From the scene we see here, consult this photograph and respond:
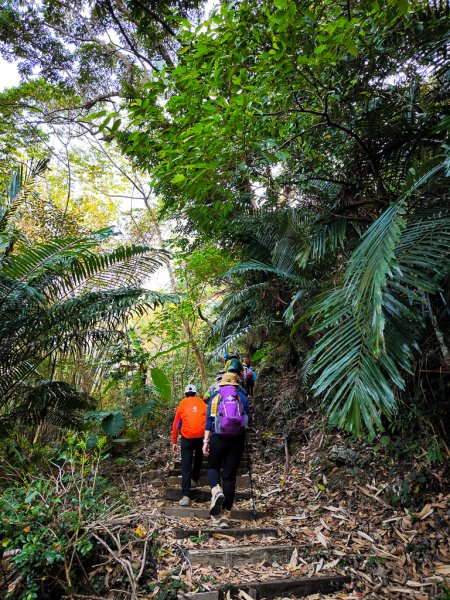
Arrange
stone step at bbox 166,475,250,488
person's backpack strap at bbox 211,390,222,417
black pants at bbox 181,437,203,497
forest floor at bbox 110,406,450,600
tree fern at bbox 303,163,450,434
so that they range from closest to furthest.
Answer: tree fern at bbox 303,163,450,434, forest floor at bbox 110,406,450,600, person's backpack strap at bbox 211,390,222,417, black pants at bbox 181,437,203,497, stone step at bbox 166,475,250,488

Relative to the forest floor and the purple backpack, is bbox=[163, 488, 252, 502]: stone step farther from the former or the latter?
the purple backpack

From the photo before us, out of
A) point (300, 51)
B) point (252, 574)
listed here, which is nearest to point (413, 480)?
point (252, 574)

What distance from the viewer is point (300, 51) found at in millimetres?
3162

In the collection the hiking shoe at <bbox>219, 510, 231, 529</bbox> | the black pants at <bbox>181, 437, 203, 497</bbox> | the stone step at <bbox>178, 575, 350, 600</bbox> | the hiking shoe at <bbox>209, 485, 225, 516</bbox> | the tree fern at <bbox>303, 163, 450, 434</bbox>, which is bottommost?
the stone step at <bbox>178, 575, 350, 600</bbox>

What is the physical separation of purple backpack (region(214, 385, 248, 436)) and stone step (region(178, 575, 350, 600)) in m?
1.45

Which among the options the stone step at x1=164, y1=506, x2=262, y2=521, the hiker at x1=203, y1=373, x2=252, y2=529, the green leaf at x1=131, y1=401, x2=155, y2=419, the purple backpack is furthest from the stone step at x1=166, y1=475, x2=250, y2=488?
the green leaf at x1=131, y1=401, x2=155, y2=419

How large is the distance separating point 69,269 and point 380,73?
3.95 metres

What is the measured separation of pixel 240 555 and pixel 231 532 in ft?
1.91

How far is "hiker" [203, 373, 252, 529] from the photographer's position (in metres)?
4.11

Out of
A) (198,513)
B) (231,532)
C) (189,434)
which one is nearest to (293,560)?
(231,532)

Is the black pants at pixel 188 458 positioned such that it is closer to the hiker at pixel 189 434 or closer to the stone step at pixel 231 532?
the hiker at pixel 189 434

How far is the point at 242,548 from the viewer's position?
331cm

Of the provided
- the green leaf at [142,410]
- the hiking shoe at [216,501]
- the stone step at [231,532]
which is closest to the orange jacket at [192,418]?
the hiking shoe at [216,501]

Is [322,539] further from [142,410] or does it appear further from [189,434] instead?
[142,410]
